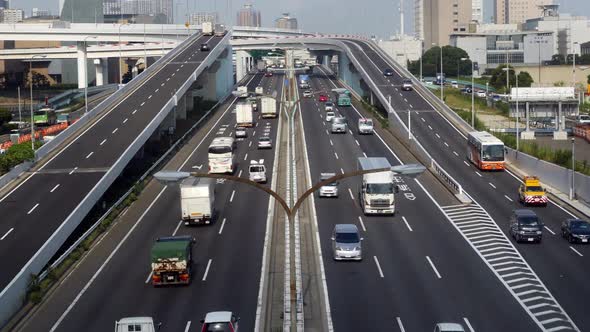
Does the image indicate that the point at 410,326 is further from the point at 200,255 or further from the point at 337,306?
the point at 200,255

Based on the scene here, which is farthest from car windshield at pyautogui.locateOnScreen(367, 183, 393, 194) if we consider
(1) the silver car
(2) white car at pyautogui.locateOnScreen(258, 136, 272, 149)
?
(2) white car at pyautogui.locateOnScreen(258, 136, 272, 149)

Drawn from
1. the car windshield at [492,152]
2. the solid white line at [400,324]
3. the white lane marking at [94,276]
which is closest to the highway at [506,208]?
the car windshield at [492,152]

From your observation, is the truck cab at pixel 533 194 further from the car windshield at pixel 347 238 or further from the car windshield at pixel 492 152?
the car windshield at pixel 347 238

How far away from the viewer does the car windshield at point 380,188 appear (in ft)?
140

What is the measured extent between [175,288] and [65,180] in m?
16.9

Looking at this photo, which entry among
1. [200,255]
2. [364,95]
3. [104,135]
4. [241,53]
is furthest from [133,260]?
[241,53]

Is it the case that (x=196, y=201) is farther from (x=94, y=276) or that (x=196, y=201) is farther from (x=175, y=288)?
(x=175, y=288)

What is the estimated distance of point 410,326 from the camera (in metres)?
25.8

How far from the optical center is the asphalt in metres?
26.7

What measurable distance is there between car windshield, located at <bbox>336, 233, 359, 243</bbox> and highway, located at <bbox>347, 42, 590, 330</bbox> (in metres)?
7.00

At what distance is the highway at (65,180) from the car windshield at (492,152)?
23.1 meters

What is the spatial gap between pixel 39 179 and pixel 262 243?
15529 millimetres

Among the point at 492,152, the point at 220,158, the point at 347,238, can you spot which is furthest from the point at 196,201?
the point at 492,152

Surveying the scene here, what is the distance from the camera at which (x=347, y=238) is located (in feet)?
115
